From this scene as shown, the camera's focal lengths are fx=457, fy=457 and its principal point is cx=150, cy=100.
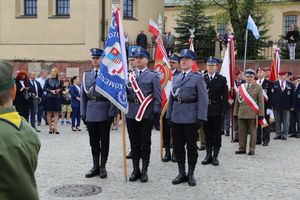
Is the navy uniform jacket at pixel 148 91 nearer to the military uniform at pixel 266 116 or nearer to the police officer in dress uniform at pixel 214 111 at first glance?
the police officer in dress uniform at pixel 214 111

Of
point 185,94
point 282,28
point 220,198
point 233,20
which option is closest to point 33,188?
point 220,198

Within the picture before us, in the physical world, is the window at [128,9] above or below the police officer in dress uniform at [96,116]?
above

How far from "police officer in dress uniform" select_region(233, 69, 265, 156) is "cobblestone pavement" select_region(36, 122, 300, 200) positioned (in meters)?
0.35

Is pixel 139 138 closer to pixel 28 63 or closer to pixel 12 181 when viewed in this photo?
pixel 12 181

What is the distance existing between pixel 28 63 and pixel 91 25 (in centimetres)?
417

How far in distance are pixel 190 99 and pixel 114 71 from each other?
4.39 ft

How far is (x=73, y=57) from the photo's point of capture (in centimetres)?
2639

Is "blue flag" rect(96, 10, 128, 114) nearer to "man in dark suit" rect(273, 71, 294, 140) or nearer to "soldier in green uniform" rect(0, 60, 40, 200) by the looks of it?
"soldier in green uniform" rect(0, 60, 40, 200)

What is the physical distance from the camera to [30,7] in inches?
1094

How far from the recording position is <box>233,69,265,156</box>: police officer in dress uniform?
10.2 meters

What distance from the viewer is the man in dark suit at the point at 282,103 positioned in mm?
13344

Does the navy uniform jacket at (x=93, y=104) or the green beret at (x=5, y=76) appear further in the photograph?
the navy uniform jacket at (x=93, y=104)

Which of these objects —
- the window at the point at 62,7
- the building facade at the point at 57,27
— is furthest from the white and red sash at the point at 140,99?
the window at the point at 62,7

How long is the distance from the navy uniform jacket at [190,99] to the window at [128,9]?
68.0 feet
